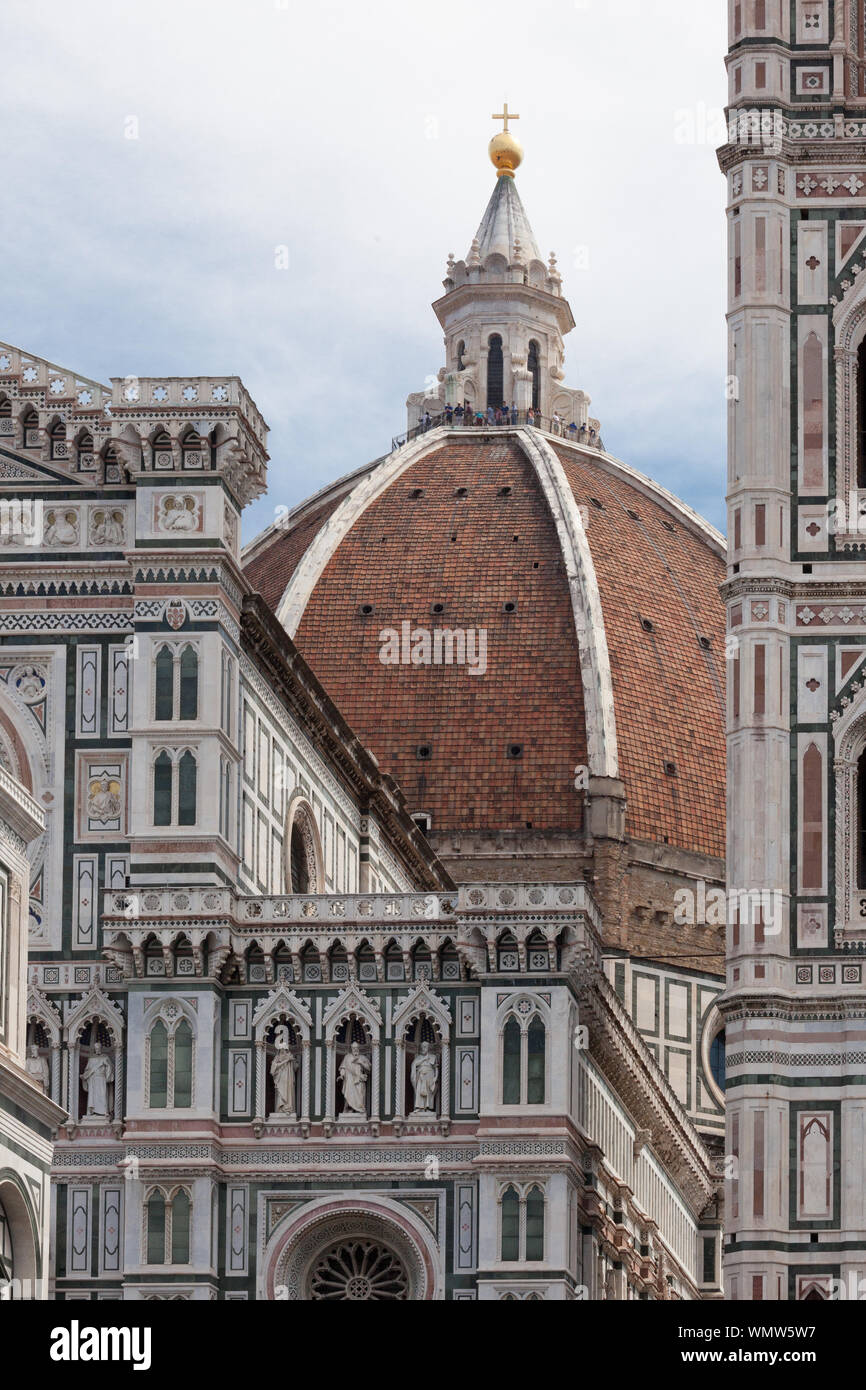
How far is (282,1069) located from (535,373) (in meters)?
49.8

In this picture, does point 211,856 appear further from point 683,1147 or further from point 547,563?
point 547,563

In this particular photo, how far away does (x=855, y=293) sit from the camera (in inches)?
1711

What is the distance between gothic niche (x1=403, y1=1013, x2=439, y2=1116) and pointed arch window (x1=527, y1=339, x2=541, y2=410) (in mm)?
48476

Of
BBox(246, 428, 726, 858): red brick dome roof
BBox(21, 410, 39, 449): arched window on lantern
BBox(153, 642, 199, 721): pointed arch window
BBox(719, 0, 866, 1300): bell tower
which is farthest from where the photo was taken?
BBox(246, 428, 726, 858): red brick dome roof

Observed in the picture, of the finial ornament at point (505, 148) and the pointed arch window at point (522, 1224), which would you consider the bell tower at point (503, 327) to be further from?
the pointed arch window at point (522, 1224)

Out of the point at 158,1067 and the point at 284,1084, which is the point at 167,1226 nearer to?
the point at 158,1067

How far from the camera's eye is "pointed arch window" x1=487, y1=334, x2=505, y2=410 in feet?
303

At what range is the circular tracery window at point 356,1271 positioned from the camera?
148 feet

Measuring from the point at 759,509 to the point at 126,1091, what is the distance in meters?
9.84

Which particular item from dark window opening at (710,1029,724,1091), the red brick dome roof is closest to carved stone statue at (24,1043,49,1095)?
dark window opening at (710,1029,724,1091)

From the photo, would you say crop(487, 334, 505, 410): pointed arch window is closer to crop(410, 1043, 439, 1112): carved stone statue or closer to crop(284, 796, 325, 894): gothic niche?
crop(284, 796, 325, 894): gothic niche

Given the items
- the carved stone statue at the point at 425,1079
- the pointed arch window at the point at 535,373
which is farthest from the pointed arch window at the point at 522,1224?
the pointed arch window at the point at 535,373

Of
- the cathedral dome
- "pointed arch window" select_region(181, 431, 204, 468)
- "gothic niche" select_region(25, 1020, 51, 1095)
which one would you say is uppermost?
the cathedral dome
